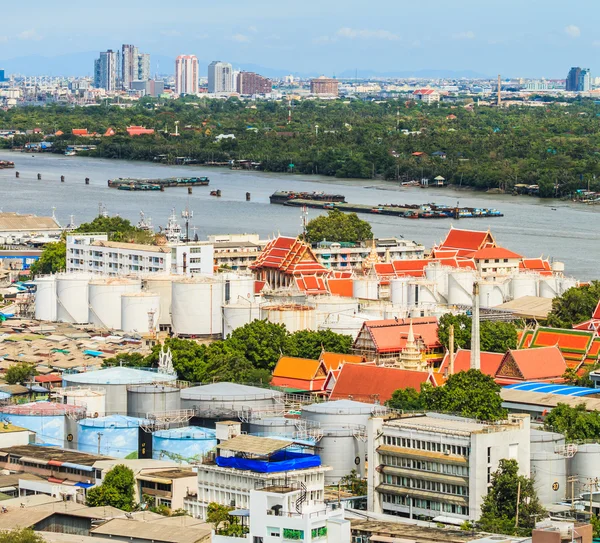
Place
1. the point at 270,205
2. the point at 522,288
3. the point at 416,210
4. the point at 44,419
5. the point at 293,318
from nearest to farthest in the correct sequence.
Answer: the point at 44,419 < the point at 293,318 < the point at 522,288 < the point at 416,210 < the point at 270,205

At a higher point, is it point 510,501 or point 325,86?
point 325,86

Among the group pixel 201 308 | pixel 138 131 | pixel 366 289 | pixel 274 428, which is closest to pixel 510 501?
pixel 274 428

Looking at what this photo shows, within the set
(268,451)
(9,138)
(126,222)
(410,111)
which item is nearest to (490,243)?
(126,222)

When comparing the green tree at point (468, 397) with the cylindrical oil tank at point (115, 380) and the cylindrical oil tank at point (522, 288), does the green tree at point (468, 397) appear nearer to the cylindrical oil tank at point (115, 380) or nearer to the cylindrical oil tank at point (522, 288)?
the cylindrical oil tank at point (115, 380)

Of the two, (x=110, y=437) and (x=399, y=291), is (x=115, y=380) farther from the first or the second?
(x=399, y=291)

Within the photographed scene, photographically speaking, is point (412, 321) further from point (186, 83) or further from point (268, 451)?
point (186, 83)
